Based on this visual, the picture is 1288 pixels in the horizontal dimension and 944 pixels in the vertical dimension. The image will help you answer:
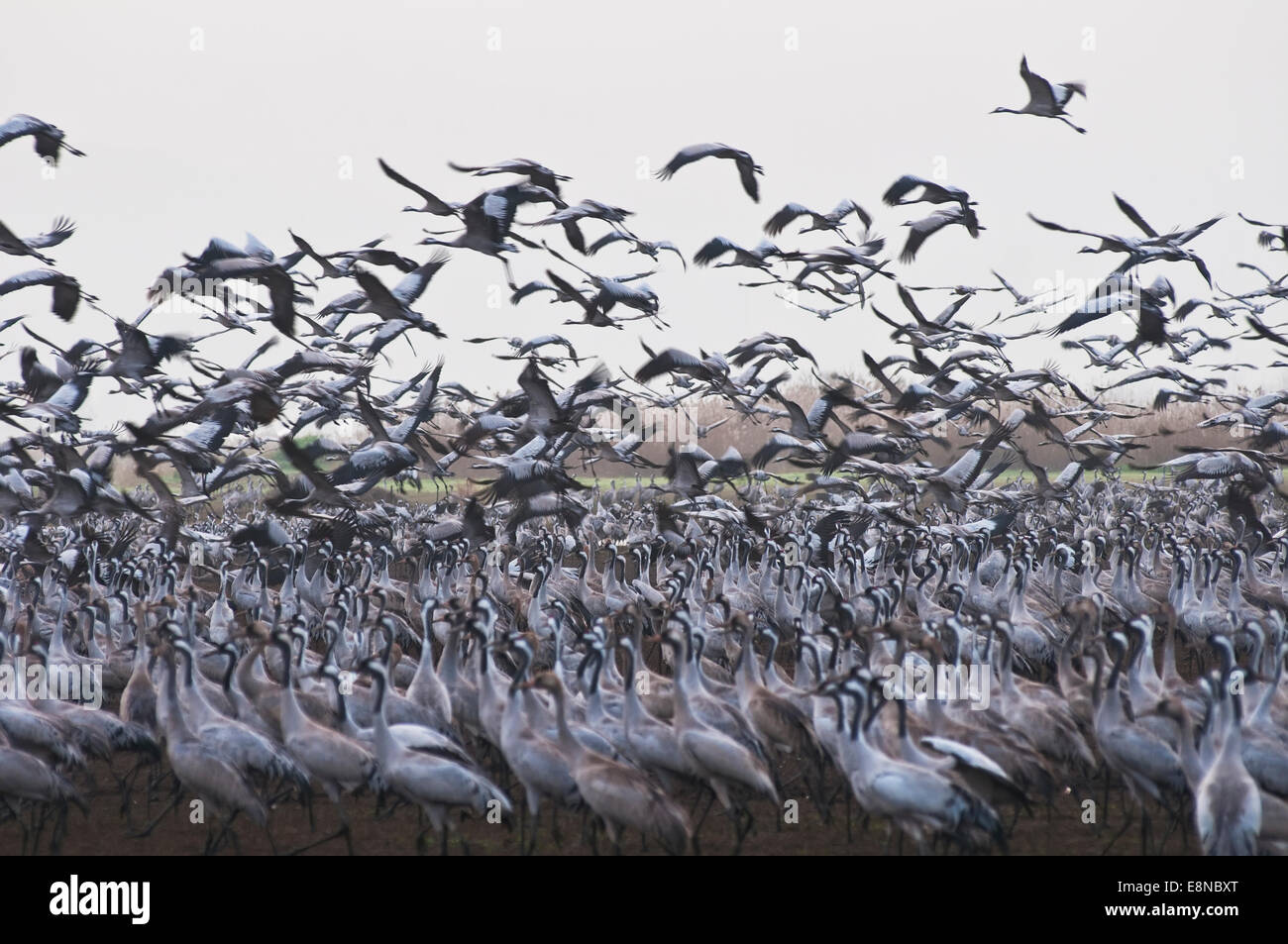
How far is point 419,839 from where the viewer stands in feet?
30.9

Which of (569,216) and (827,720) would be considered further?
(569,216)

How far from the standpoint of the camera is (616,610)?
57.1ft

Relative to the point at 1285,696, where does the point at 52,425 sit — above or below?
above

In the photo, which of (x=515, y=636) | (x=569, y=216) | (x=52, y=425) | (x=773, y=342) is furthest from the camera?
(x=773, y=342)

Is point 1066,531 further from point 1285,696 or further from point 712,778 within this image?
point 712,778

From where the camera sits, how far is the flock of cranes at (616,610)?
927cm

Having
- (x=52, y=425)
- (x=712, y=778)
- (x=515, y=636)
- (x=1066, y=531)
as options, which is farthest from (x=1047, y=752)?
(x=1066, y=531)

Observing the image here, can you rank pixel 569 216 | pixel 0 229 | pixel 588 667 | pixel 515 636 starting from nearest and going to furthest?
pixel 515 636 → pixel 588 667 → pixel 0 229 → pixel 569 216

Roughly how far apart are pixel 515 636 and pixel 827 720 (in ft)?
7.70

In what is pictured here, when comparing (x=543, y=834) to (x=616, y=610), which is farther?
(x=616, y=610)

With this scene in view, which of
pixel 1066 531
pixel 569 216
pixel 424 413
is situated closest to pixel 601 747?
pixel 569 216

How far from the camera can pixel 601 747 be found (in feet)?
32.0

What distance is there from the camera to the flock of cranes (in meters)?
9.27
